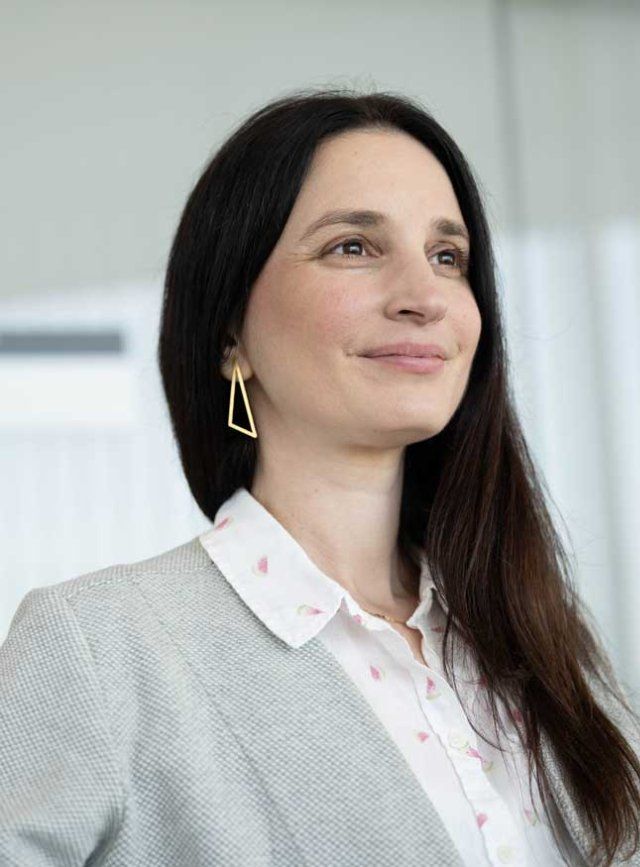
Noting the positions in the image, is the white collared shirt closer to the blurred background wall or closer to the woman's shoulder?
the woman's shoulder

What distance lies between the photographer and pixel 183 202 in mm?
3586

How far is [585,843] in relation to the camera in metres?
1.53

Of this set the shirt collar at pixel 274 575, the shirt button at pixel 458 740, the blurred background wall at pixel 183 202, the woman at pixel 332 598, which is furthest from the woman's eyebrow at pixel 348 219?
the blurred background wall at pixel 183 202

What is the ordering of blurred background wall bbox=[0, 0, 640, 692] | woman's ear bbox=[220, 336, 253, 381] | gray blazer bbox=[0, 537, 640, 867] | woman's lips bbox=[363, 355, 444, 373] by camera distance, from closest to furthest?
gray blazer bbox=[0, 537, 640, 867] → woman's lips bbox=[363, 355, 444, 373] → woman's ear bbox=[220, 336, 253, 381] → blurred background wall bbox=[0, 0, 640, 692]

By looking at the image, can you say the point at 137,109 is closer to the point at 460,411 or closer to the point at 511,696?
the point at 460,411

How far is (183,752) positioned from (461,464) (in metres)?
0.60

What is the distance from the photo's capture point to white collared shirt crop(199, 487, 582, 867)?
144 cm

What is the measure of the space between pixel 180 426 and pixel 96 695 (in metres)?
0.47

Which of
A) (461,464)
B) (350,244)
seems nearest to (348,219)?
(350,244)

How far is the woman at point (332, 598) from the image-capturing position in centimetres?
135

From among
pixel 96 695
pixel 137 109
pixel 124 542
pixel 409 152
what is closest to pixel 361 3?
pixel 137 109

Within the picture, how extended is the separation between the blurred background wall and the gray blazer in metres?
1.89

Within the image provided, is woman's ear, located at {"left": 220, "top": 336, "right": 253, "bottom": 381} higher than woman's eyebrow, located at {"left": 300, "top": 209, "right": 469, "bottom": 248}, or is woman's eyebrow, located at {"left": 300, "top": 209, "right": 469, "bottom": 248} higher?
woman's eyebrow, located at {"left": 300, "top": 209, "right": 469, "bottom": 248}

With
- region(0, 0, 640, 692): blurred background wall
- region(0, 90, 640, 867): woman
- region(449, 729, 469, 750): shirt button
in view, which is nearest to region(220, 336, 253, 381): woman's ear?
region(0, 90, 640, 867): woman
